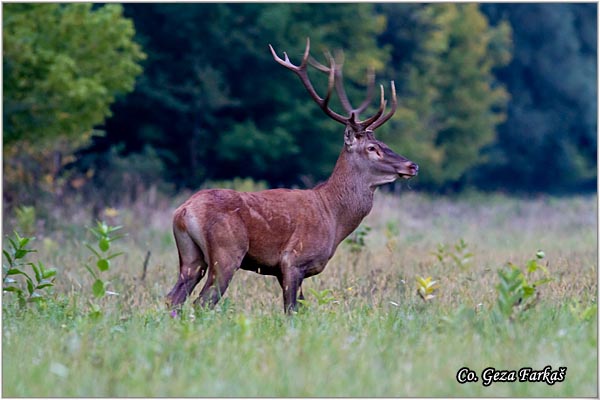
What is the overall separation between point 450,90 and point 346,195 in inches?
1210

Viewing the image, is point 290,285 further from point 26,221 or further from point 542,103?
point 542,103

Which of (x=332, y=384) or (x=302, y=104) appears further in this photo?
(x=302, y=104)

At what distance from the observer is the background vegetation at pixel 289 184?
5695 millimetres

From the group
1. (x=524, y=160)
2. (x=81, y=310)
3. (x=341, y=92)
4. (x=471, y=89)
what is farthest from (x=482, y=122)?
(x=81, y=310)

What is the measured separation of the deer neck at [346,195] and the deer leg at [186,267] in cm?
129

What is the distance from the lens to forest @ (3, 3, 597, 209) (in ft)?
61.9

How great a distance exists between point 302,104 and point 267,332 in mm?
23228

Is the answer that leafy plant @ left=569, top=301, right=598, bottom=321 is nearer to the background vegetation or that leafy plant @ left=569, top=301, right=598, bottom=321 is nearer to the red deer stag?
the background vegetation

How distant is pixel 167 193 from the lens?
77.5 ft

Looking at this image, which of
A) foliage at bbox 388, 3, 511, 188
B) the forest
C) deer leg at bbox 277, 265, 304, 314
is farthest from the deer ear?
foliage at bbox 388, 3, 511, 188

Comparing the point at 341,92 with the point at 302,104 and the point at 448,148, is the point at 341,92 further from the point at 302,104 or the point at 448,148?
the point at 448,148

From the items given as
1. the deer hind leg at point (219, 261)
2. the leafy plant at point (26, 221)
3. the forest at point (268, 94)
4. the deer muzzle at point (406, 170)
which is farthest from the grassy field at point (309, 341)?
the leafy plant at point (26, 221)

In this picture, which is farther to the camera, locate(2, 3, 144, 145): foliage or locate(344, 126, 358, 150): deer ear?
locate(2, 3, 144, 145): foliage

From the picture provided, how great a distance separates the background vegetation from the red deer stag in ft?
1.28
